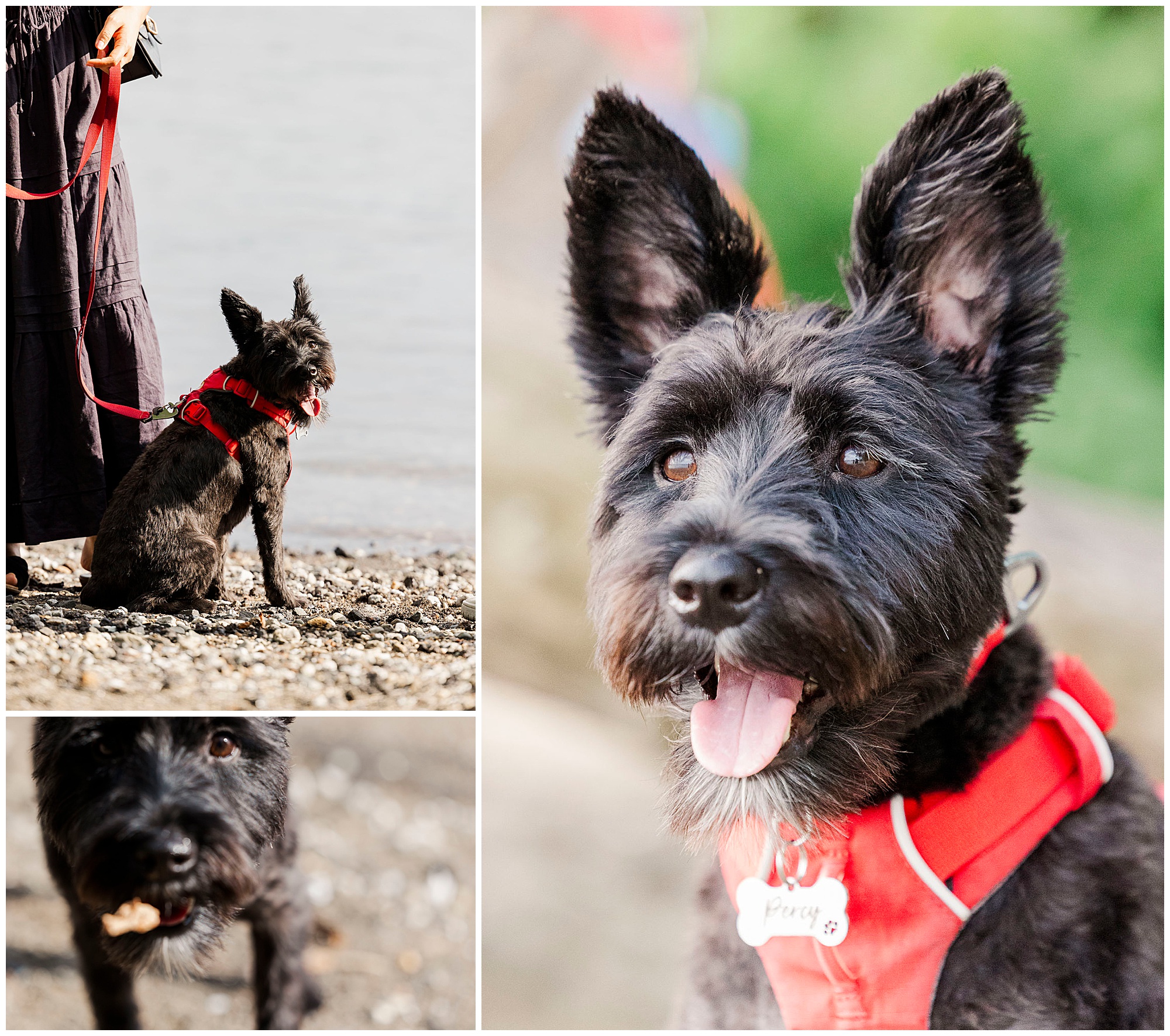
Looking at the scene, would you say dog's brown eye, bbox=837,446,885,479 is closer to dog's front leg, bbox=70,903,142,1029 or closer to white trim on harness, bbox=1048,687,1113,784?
white trim on harness, bbox=1048,687,1113,784

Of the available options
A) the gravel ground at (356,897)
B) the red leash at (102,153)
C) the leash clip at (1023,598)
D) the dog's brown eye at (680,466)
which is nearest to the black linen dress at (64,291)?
the red leash at (102,153)

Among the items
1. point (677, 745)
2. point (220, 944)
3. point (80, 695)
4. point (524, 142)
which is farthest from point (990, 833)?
point (524, 142)

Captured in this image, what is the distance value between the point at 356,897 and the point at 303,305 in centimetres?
231

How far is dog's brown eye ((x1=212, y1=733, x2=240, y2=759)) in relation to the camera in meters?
2.14

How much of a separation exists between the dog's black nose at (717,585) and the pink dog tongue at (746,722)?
0.21 m

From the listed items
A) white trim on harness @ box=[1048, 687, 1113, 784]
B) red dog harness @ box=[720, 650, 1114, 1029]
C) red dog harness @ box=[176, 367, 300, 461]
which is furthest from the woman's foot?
white trim on harness @ box=[1048, 687, 1113, 784]

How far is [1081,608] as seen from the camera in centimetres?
362

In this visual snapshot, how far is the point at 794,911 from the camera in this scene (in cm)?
190

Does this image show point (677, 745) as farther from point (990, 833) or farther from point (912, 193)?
point (912, 193)

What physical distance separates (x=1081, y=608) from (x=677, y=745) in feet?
8.14

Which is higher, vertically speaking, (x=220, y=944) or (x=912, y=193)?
(x=912, y=193)

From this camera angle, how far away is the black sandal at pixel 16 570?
2232mm

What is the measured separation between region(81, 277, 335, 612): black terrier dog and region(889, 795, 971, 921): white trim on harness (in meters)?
1.44

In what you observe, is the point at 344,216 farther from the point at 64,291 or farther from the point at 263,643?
the point at 263,643
